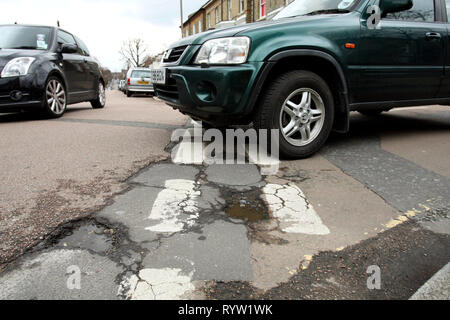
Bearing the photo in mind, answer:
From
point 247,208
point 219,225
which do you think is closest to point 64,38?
point 247,208

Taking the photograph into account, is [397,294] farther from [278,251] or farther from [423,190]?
[423,190]

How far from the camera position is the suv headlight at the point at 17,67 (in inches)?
210

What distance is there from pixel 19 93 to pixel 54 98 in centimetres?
69

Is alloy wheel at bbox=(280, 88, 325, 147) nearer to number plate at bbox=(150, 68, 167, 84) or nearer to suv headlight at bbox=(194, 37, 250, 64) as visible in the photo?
suv headlight at bbox=(194, 37, 250, 64)

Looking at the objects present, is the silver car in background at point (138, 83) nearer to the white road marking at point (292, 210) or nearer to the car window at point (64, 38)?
the car window at point (64, 38)

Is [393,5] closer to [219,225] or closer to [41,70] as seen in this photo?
[219,225]

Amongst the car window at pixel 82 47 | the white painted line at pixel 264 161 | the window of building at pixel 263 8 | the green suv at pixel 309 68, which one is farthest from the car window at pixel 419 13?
the window of building at pixel 263 8

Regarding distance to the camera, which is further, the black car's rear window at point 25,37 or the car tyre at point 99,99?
the car tyre at point 99,99

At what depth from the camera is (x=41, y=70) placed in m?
5.64

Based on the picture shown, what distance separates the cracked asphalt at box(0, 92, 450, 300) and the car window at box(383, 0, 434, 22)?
4.88 ft

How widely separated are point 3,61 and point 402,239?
240 inches

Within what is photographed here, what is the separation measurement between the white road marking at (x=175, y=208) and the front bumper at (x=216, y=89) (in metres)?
0.78

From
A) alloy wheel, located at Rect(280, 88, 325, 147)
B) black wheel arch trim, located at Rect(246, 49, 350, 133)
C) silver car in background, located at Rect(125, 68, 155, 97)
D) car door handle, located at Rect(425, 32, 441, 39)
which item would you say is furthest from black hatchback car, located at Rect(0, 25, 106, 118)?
silver car in background, located at Rect(125, 68, 155, 97)

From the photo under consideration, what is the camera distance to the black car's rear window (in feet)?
19.7
